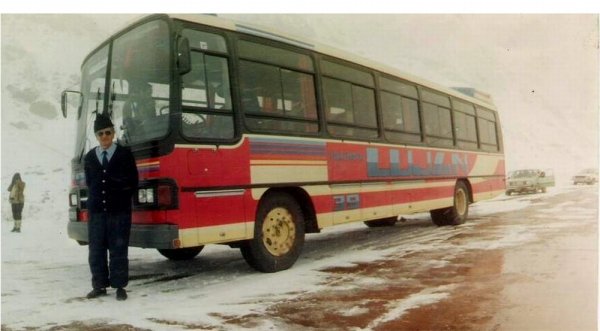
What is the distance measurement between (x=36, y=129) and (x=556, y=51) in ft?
22.0

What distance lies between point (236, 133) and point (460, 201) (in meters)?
7.19

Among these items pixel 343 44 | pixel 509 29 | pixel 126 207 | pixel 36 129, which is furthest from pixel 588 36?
pixel 36 129

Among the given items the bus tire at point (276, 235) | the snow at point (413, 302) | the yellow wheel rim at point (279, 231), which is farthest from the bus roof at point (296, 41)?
the snow at point (413, 302)

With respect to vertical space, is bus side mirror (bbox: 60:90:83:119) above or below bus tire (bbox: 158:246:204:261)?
above

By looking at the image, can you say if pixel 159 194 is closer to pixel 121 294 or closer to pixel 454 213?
pixel 121 294

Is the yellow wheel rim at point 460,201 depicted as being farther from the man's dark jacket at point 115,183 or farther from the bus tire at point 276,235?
the man's dark jacket at point 115,183

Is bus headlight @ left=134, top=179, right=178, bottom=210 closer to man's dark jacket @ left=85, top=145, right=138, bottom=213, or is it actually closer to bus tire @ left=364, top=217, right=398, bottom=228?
man's dark jacket @ left=85, top=145, right=138, bottom=213

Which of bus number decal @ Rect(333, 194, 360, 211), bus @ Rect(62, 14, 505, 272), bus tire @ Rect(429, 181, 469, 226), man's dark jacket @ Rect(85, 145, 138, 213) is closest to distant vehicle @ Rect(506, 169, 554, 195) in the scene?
bus tire @ Rect(429, 181, 469, 226)

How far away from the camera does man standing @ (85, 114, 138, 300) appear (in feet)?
15.0

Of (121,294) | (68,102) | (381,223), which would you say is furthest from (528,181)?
(121,294)

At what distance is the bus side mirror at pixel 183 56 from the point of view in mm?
4684

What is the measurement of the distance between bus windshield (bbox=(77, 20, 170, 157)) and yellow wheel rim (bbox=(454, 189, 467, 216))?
752 centimetres

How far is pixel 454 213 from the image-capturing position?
1059 cm

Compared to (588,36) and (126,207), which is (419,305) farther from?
(588,36)
